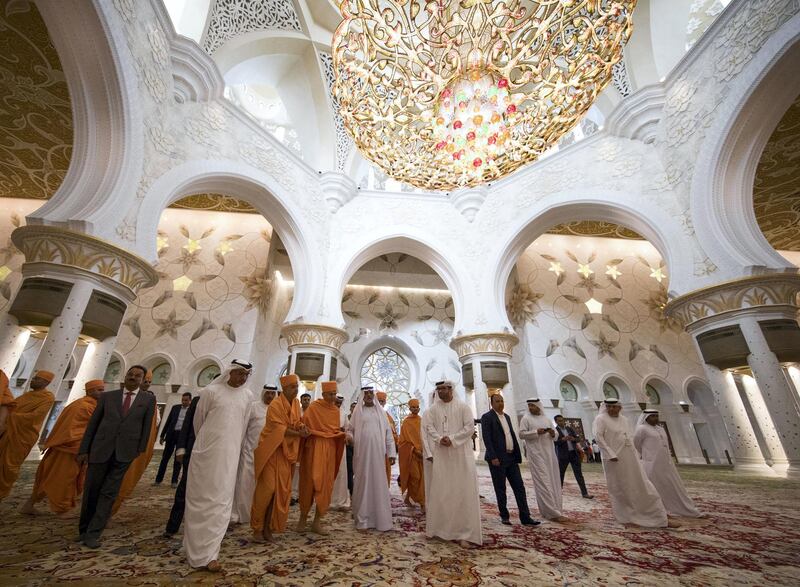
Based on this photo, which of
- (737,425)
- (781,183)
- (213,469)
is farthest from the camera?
(781,183)

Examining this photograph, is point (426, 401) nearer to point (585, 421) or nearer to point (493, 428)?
point (585, 421)

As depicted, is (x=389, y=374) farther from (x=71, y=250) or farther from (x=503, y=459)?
(x=71, y=250)

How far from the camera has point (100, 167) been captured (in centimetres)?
416

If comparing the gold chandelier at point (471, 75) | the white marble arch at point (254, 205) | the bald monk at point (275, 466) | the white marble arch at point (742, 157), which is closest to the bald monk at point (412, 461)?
the bald monk at point (275, 466)

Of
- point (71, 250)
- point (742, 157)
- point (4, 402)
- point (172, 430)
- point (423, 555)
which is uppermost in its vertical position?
point (742, 157)

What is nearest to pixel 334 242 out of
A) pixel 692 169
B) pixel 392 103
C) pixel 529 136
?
pixel 392 103

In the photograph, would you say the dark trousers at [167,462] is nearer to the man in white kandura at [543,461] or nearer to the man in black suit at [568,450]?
the man in white kandura at [543,461]

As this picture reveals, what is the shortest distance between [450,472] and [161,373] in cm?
798

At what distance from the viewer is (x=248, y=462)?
2.76 metres

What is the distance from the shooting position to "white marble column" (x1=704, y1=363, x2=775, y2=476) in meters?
4.88

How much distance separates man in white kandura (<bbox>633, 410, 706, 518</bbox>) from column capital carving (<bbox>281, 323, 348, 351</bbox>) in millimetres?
5214

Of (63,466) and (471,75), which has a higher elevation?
(471,75)

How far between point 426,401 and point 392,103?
7.53 m

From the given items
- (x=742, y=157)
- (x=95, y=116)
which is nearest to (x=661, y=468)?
(x=742, y=157)
